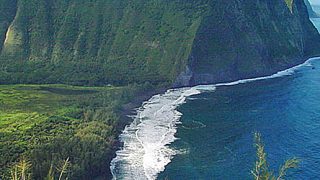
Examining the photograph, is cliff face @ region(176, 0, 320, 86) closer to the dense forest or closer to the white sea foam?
the dense forest

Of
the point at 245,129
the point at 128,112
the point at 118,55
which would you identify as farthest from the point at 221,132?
the point at 118,55

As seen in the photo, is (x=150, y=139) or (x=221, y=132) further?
(x=221, y=132)

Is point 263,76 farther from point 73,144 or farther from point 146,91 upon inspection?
point 73,144

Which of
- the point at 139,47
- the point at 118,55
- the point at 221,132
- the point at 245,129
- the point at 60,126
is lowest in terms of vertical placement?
the point at 221,132

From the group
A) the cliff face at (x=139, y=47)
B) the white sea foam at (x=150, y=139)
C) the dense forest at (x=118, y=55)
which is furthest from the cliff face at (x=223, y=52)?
the white sea foam at (x=150, y=139)

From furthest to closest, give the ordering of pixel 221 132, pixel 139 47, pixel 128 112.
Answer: pixel 139 47 < pixel 128 112 < pixel 221 132

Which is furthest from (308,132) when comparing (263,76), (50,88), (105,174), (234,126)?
(50,88)

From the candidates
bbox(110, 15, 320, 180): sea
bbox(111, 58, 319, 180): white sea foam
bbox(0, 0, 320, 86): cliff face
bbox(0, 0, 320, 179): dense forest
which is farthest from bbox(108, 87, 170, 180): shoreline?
bbox(0, 0, 320, 86): cliff face

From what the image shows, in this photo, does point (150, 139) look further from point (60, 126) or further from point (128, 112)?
point (128, 112)
